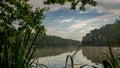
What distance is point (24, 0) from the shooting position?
38.3 feet

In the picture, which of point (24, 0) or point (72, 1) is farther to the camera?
point (24, 0)

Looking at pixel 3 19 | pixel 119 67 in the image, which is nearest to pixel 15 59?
pixel 119 67

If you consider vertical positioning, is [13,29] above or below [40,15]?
below

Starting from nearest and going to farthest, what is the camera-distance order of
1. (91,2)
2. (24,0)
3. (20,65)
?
(20,65), (91,2), (24,0)

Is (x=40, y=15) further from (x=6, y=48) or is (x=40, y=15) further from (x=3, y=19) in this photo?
(x=6, y=48)

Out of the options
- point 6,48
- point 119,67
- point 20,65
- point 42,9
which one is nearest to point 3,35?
point 6,48

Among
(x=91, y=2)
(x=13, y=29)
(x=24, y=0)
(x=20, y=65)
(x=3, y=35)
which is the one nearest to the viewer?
(x=20, y=65)

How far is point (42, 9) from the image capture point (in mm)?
12352

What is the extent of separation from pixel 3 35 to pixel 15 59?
0.31 meters

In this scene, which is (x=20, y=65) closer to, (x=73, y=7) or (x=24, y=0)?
(x=73, y=7)

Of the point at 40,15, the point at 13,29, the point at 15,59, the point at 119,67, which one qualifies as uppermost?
the point at 40,15

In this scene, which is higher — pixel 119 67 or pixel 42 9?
pixel 42 9

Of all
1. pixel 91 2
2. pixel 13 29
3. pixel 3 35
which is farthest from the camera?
pixel 13 29

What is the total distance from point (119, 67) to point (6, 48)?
45.5 inches
